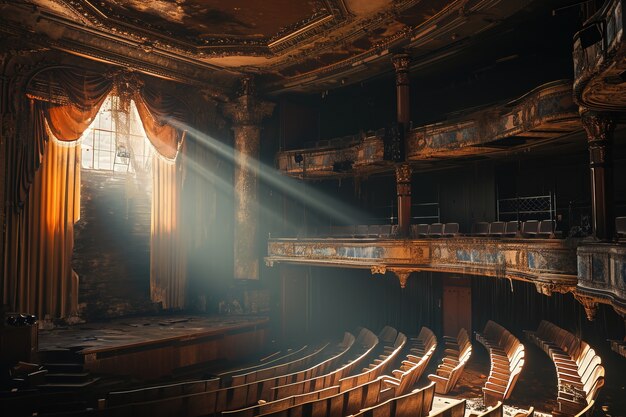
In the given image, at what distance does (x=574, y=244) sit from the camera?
7520 millimetres

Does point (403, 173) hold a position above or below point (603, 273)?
above

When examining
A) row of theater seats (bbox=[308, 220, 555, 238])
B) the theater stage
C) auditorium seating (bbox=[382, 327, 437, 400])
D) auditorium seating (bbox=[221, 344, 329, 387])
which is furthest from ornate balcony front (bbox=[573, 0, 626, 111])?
the theater stage

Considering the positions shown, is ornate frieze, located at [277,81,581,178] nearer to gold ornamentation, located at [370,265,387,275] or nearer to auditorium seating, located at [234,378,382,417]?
gold ornamentation, located at [370,265,387,275]

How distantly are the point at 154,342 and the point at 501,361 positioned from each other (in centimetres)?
698

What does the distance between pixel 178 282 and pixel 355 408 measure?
29.4 ft

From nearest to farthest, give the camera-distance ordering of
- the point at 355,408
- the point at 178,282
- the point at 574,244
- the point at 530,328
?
the point at 355,408 → the point at 574,244 → the point at 530,328 → the point at 178,282

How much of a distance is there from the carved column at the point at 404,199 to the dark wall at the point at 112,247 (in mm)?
7254

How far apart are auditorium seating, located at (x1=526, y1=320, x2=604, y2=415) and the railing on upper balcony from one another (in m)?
4.00

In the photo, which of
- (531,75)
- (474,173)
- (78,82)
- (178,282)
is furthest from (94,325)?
(531,75)

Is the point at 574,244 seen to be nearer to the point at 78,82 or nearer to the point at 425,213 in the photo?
the point at 425,213

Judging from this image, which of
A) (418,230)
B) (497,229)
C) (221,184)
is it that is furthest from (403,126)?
(221,184)

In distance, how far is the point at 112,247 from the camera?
14.1 meters

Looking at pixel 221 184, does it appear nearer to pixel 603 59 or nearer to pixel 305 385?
pixel 305 385

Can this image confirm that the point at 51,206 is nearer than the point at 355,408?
No
